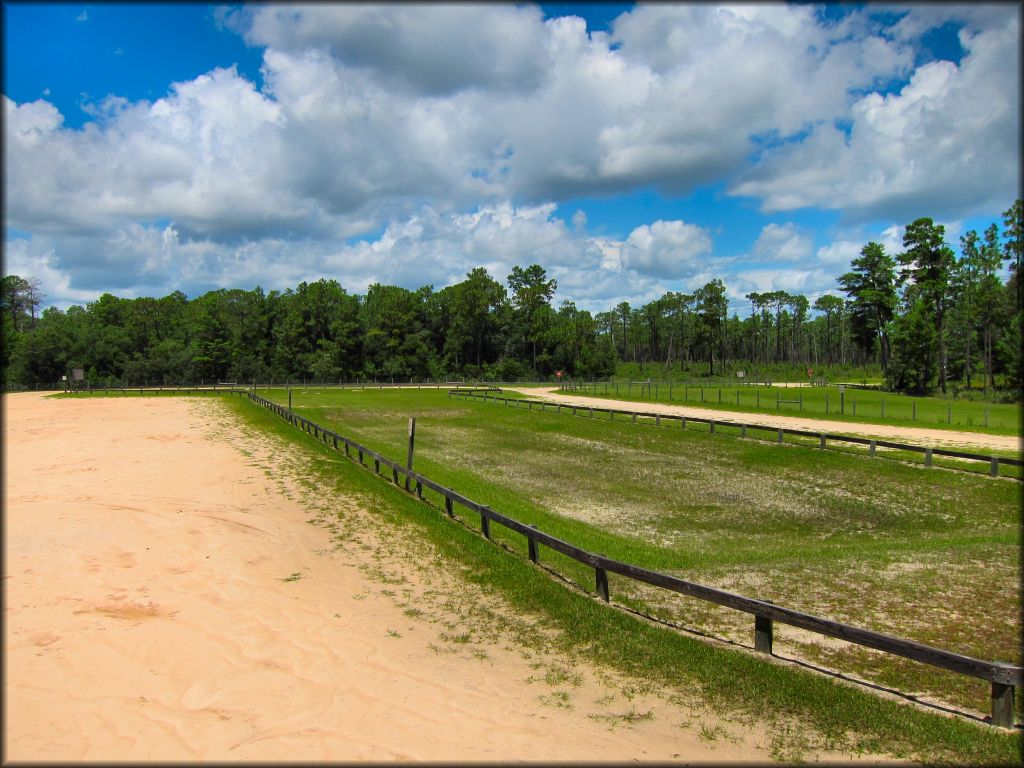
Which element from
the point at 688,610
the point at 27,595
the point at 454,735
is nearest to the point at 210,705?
the point at 454,735

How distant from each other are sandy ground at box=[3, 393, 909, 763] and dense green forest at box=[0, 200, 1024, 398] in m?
73.0

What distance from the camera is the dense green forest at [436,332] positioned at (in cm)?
6981

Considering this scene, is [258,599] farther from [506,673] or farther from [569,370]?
[569,370]

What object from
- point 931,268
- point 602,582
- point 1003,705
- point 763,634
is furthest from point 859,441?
point 931,268

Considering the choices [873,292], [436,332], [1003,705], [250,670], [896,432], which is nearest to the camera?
[1003,705]

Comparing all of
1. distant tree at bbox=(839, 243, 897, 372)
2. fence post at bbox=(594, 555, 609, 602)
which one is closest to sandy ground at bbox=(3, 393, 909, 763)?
fence post at bbox=(594, 555, 609, 602)

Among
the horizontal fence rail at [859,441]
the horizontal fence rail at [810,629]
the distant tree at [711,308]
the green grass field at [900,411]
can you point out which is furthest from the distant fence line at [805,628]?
the distant tree at [711,308]

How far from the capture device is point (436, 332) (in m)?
120

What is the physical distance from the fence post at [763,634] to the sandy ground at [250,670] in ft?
6.45

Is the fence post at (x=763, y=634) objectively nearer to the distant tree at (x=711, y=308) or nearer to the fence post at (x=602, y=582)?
the fence post at (x=602, y=582)

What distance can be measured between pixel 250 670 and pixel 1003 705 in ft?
24.0

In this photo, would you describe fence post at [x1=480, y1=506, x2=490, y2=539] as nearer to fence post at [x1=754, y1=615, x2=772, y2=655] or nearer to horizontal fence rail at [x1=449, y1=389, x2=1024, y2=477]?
fence post at [x1=754, y1=615, x2=772, y2=655]

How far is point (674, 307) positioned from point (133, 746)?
151 m

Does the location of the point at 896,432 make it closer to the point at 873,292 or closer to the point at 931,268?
the point at 931,268
